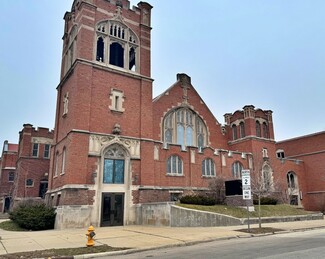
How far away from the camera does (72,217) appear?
21.2 meters

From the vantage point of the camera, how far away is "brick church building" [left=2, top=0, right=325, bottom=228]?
23.2m

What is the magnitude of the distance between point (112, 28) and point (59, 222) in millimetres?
17990

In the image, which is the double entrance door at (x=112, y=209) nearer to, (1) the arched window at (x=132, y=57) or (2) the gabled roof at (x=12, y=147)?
(1) the arched window at (x=132, y=57)

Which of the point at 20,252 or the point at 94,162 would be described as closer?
the point at 20,252

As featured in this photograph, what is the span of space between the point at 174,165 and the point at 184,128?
6.97m

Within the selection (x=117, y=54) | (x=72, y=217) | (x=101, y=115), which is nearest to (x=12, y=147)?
(x=117, y=54)

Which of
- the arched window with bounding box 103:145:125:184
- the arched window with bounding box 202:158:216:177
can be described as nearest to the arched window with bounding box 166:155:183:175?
the arched window with bounding box 202:158:216:177

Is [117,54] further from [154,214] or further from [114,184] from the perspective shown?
[154,214]

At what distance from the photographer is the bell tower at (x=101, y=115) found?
22.7 m

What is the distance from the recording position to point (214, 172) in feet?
104

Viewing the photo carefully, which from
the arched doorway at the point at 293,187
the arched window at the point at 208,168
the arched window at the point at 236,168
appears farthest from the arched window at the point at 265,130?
the arched window at the point at 208,168

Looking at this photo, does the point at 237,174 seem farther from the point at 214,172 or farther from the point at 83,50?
the point at 83,50

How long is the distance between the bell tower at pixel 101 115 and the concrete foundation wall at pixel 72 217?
0.22 feet

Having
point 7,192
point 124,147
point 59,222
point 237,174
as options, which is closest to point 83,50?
point 124,147
